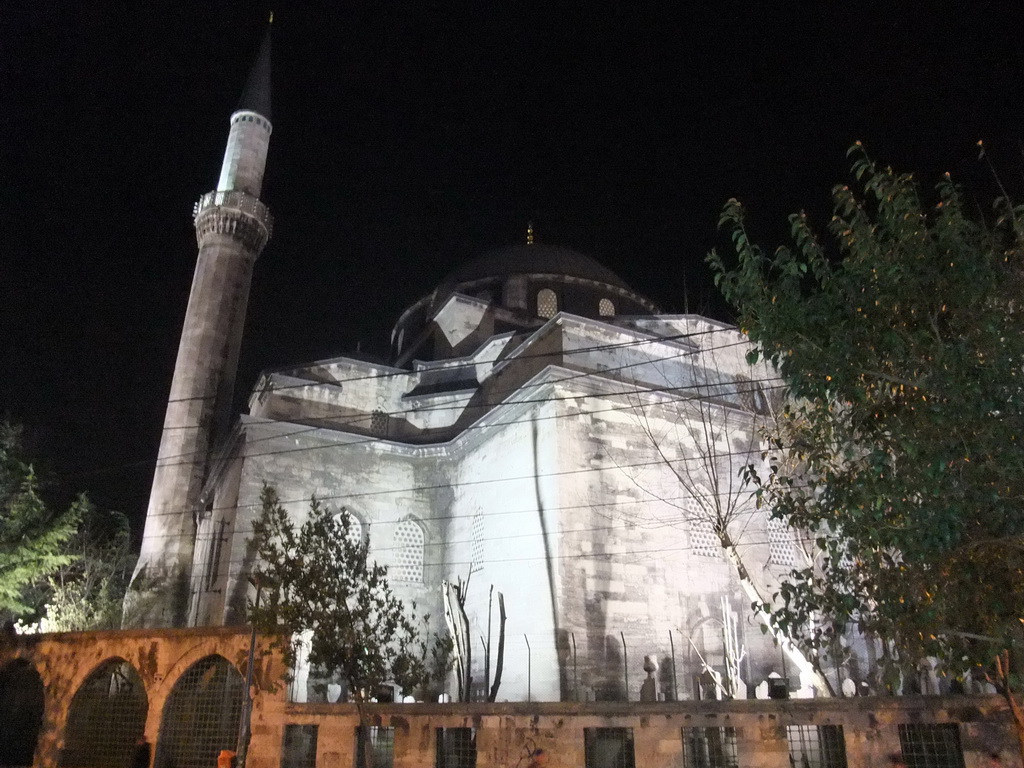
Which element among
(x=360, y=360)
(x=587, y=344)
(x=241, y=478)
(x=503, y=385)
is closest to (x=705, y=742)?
(x=587, y=344)

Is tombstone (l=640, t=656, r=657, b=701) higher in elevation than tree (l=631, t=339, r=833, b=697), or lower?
lower

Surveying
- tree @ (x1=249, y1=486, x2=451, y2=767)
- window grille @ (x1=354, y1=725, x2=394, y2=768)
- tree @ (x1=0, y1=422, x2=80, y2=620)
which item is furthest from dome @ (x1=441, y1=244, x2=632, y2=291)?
window grille @ (x1=354, y1=725, x2=394, y2=768)

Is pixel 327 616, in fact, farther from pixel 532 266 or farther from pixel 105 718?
pixel 532 266

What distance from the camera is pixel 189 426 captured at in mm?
21500

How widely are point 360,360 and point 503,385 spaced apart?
4538 millimetres

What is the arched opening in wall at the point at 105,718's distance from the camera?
10.6 m

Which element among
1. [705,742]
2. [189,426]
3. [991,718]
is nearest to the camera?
[991,718]

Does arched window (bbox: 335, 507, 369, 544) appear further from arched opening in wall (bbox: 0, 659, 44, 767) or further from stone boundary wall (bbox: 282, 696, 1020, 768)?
stone boundary wall (bbox: 282, 696, 1020, 768)

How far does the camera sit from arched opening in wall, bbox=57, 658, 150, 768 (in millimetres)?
10648

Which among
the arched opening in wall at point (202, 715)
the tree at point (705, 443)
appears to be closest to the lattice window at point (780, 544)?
the tree at point (705, 443)

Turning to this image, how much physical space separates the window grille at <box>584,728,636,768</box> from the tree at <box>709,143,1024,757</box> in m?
3.11

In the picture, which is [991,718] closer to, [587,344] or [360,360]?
[587,344]

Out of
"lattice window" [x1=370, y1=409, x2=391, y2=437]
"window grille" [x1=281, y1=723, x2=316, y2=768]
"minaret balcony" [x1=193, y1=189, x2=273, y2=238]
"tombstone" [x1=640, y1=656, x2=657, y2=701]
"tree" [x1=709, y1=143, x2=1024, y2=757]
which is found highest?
"minaret balcony" [x1=193, y1=189, x2=273, y2=238]

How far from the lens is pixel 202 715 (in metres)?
10.4
